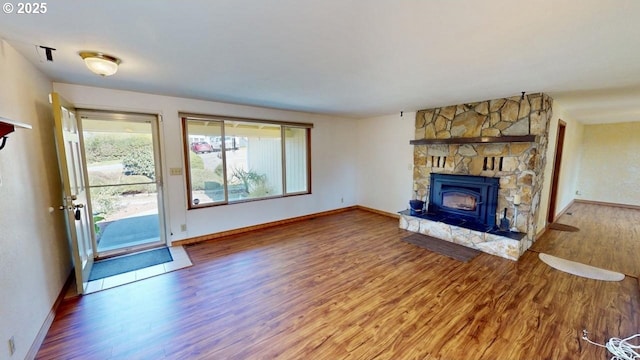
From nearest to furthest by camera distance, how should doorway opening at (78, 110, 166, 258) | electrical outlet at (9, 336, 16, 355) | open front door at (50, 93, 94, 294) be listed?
electrical outlet at (9, 336, 16, 355), open front door at (50, 93, 94, 294), doorway opening at (78, 110, 166, 258)

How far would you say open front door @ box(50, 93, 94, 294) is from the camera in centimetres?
238

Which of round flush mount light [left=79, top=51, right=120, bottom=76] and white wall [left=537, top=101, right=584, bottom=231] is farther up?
round flush mount light [left=79, top=51, right=120, bottom=76]

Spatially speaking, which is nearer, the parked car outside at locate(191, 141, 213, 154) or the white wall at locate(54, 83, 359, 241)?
the white wall at locate(54, 83, 359, 241)

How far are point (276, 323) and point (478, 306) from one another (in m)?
1.93

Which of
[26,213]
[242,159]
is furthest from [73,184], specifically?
[242,159]

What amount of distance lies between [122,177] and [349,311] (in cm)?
357

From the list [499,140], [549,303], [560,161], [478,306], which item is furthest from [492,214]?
[560,161]

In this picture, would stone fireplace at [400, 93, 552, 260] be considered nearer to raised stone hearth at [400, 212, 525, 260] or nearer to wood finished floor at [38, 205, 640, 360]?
raised stone hearth at [400, 212, 525, 260]

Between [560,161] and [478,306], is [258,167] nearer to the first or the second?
[478,306]

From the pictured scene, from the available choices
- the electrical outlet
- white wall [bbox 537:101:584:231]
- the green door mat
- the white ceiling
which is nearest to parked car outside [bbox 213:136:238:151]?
the white ceiling

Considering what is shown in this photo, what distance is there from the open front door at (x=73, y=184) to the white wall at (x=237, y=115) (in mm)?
568

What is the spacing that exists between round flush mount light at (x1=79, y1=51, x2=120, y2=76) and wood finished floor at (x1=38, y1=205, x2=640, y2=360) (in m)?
2.20

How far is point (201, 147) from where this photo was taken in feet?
13.4

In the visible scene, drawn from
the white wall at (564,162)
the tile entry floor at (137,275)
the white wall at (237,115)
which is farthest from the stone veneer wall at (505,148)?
the tile entry floor at (137,275)
